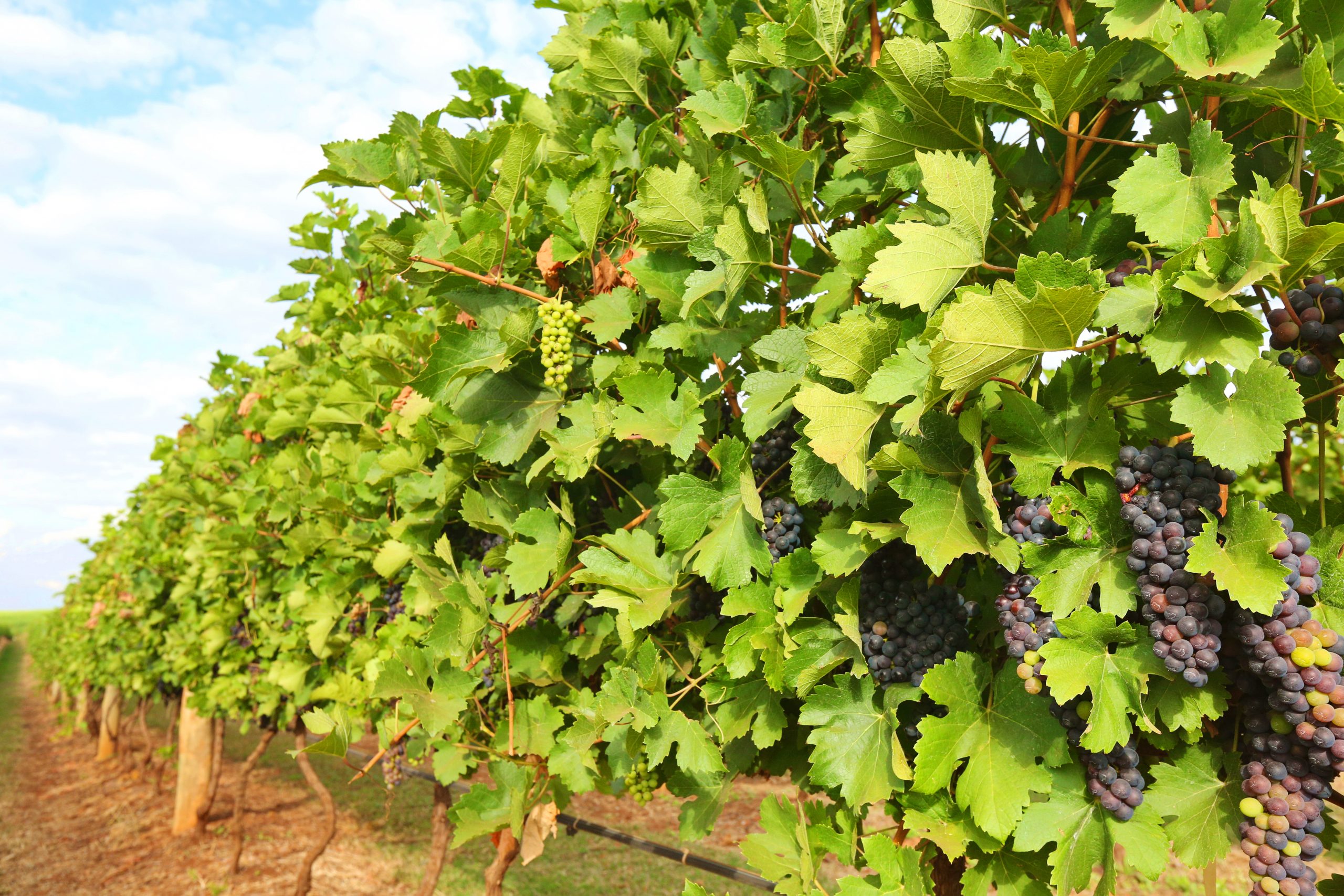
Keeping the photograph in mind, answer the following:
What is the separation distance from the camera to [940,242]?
1.27m

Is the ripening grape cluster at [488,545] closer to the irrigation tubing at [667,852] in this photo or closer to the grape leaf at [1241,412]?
the irrigation tubing at [667,852]

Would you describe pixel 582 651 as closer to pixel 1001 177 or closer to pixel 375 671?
pixel 375 671

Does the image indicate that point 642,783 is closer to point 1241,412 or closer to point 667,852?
point 1241,412

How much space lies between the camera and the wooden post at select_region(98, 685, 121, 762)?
14828 millimetres

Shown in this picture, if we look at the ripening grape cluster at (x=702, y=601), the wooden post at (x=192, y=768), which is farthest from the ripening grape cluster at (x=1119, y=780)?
the wooden post at (x=192, y=768)

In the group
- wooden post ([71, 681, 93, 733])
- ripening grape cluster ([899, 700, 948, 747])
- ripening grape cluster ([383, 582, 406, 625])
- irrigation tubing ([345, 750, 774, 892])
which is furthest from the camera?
wooden post ([71, 681, 93, 733])

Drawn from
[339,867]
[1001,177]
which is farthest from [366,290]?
[339,867]

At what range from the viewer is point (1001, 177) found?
1405 mm

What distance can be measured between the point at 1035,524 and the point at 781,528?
54cm

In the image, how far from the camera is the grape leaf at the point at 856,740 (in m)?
1.45

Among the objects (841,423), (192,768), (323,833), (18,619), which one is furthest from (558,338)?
(18,619)

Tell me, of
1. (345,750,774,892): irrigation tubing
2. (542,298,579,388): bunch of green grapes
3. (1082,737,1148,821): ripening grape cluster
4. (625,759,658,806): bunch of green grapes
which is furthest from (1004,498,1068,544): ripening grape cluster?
(345,750,774,892): irrigation tubing

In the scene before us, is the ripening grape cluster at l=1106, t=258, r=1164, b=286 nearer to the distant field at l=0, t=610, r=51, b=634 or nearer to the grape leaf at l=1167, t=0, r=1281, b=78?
the grape leaf at l=1167, t=0, r=1281, b=78

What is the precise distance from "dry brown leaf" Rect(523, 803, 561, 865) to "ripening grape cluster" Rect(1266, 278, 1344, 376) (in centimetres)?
217
